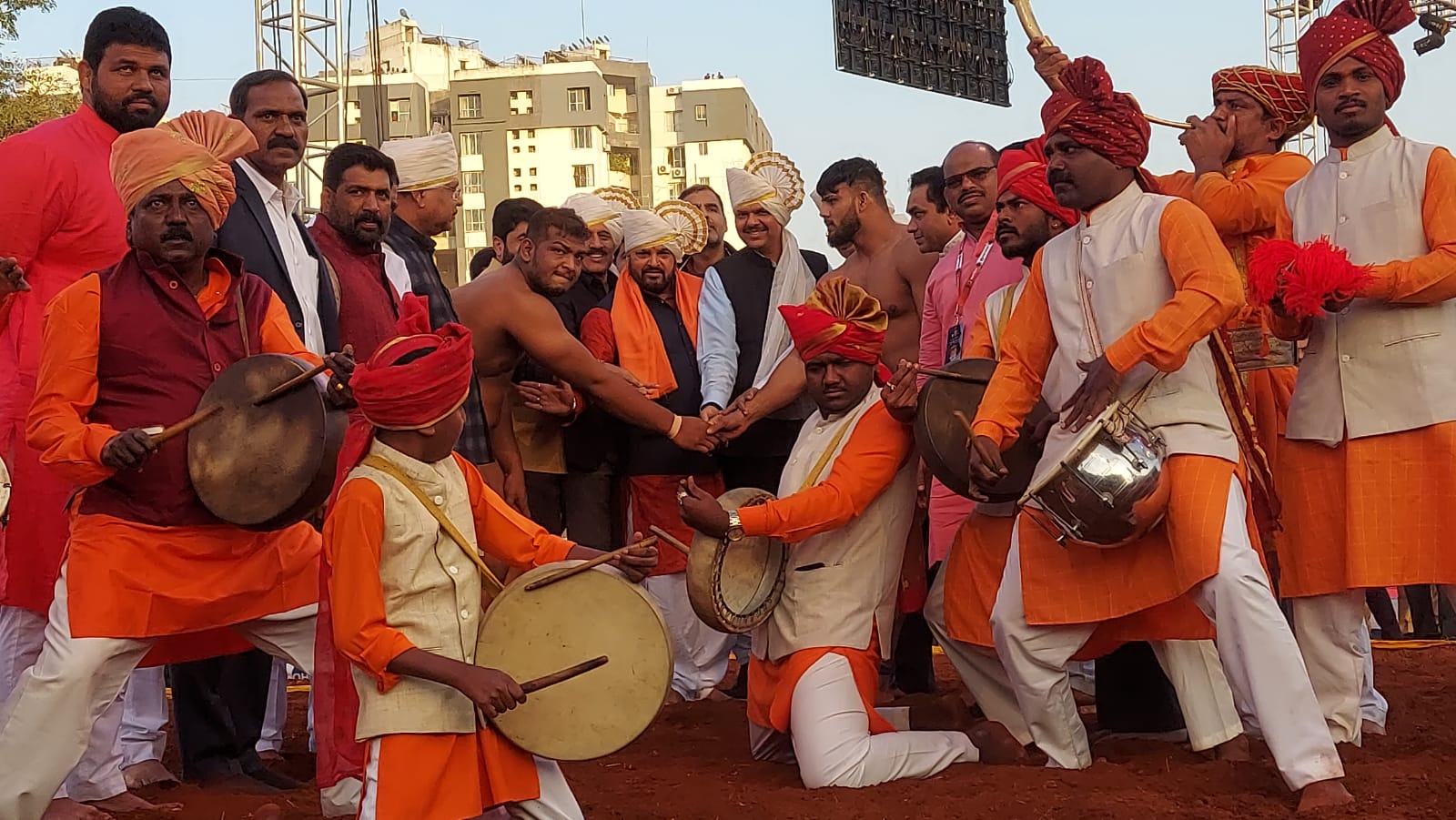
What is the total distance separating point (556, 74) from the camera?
65188 mm

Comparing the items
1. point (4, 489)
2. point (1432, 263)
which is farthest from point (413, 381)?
point (1432, 263)

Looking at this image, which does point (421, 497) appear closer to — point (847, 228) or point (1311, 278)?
point (1311, 278)

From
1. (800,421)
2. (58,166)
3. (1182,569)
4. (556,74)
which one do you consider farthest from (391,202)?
(556,74)

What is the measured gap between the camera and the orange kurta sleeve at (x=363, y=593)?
4191 mm

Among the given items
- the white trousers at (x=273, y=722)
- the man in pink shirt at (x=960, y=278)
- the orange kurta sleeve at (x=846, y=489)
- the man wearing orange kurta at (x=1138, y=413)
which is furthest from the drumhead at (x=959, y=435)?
the white trousers at (x=273, y=722)

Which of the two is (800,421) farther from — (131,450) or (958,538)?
(131,450)

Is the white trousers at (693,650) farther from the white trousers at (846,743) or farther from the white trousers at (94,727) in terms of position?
the white trousers at (94,727)

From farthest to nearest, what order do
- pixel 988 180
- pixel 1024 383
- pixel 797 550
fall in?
pixel 988 180
pixel 797 550
pixel 1024 383

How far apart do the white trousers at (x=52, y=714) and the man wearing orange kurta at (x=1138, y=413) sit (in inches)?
109

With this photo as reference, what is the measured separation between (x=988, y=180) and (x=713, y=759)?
2.73m

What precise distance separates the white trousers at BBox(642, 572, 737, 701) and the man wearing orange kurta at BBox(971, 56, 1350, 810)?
2.53 m

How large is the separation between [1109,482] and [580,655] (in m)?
1.64

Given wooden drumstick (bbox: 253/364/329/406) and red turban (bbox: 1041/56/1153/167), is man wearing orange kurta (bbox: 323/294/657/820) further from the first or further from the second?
red turban (bbox: 1041/56/1153/167)

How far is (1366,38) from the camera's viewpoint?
17.5 feet
